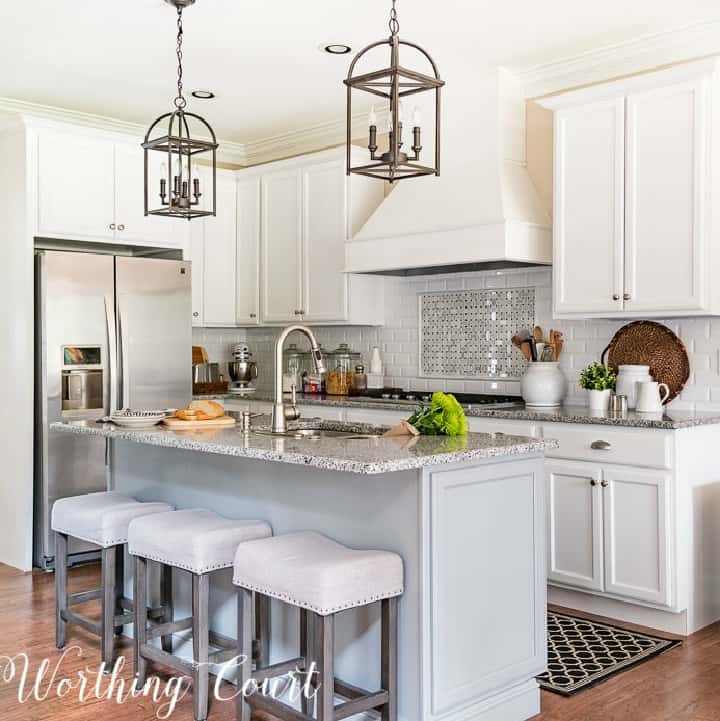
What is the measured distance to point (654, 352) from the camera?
4504 mm

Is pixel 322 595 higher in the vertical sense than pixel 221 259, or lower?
lower

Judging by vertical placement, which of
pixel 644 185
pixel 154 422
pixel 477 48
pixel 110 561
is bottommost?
pixel 110 561

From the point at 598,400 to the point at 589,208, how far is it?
93 centimetres

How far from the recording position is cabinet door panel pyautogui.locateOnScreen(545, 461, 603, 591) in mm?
4004

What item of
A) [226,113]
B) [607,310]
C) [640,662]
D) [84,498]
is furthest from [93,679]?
[226,113]

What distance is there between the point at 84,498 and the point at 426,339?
2547 millimetres

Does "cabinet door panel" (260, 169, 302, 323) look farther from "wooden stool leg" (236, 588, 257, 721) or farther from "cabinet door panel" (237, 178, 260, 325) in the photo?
"wooden stool leg" (236, 588, 257, 721)

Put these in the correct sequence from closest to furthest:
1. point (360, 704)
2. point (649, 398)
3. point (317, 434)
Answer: point (360, 704)
point (317, 434)
point (649, 398)

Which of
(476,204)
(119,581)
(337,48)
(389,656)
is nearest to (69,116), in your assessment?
(337,48)

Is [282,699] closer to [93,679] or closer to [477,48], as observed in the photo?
[93,679]

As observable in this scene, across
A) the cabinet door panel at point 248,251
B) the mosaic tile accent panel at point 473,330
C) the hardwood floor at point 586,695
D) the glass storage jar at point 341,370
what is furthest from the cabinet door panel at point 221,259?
the hardwood floor at point 586,695

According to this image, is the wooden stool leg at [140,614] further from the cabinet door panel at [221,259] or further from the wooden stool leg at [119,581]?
the cabinet door panel at [221,259]

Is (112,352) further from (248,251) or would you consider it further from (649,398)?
(649,398)

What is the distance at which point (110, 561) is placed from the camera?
3453 mm
